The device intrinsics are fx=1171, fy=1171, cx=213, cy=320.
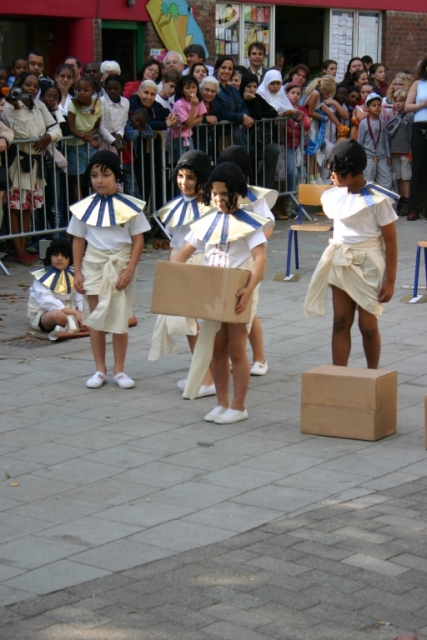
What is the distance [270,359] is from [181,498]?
327 cm

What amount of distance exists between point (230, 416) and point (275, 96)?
9.46m

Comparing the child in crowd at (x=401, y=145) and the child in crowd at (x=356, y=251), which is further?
the child in crowd at (x=401, y=145)

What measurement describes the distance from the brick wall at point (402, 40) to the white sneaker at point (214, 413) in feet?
57.8

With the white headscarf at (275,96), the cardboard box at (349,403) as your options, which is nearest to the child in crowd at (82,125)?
the white headscarf at (275,96)

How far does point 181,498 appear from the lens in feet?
20.0

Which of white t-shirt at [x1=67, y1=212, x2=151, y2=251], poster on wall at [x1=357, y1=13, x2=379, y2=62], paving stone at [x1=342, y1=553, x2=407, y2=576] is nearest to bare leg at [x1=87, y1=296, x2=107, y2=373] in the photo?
white t-shirt at [x1=67, y1=212, x2=151, y2=251]

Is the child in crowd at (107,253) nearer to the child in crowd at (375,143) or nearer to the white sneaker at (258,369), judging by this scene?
the white sneaker at (258,369)

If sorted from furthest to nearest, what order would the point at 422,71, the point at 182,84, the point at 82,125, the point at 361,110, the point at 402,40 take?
Answer: 1. the point at 402,40
2. the point at 361,110
3. the point at 422,71
4. the point at 182,84
5. the point at 82,125

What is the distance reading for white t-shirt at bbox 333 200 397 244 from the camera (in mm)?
7750

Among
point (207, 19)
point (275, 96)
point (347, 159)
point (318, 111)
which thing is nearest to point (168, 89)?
point (275, 96)

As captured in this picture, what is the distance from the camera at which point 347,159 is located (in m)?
7.68

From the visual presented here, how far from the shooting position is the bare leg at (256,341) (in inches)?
339

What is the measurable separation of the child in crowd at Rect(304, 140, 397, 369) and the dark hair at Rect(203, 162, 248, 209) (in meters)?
0.69

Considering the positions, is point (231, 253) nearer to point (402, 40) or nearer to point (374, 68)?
point (374, 68)
